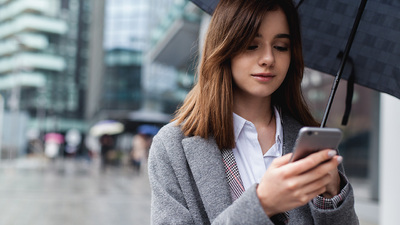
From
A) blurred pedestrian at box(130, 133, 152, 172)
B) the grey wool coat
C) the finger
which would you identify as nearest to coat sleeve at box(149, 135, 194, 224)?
the grey wool coat

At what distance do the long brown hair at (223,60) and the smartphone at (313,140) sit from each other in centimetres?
42

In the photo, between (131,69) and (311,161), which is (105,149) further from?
(311,161)

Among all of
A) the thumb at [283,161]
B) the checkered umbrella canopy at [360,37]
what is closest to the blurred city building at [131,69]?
the checkered umbrella canopy at [360,37]

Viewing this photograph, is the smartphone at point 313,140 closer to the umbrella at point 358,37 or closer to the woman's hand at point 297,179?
the woman's hand at point 297,179

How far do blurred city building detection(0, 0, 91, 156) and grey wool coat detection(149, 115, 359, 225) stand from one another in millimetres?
68466

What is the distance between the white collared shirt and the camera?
1.40 meters

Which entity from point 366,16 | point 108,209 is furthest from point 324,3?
point 108,209

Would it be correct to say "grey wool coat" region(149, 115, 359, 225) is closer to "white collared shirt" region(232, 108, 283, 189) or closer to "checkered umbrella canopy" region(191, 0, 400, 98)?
"white collared shirt" region(232, 108, 283, 189)

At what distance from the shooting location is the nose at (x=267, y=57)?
1.32 meters

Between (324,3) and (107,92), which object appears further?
(107,92)

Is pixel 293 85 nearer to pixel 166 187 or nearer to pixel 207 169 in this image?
pixel 207 169

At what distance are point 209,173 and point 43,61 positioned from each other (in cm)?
7352

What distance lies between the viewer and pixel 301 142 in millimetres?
967

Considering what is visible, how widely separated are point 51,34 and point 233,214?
7578cm
